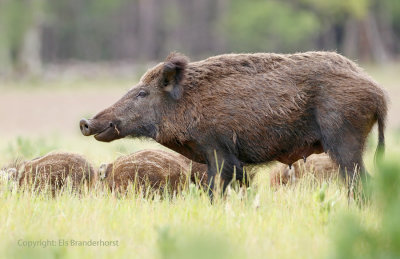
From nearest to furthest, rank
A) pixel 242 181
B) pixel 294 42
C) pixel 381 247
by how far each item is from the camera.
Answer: pixel 381 247 < pixel 242 181 < pixel 294 42

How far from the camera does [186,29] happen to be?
210ft

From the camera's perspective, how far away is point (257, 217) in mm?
5477

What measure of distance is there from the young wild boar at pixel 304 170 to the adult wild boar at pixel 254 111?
618 millimetres

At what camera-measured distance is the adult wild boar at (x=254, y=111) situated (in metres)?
6.70

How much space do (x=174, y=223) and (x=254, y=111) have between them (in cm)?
202

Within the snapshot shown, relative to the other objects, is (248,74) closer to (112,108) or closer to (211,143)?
(211,143)

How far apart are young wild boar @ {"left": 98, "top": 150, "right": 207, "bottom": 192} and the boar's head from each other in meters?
0.24

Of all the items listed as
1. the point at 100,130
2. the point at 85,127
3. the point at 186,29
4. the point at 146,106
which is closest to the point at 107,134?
the point at 100,130

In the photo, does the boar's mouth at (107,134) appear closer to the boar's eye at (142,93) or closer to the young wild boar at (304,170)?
the boar's eye at (142,93)

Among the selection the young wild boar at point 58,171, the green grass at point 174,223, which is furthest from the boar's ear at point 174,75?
the green grass at point 174,223

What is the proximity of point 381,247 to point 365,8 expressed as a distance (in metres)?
49.7

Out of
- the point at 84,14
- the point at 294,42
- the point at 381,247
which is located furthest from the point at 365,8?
the point at 381,247

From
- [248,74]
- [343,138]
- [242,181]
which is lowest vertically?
[242,181]

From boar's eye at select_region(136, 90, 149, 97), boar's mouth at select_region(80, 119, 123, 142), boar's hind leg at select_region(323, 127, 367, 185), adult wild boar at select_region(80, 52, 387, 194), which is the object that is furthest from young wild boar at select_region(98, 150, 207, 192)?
boar's hind leg at select_region(323, 127, 367, 185)
